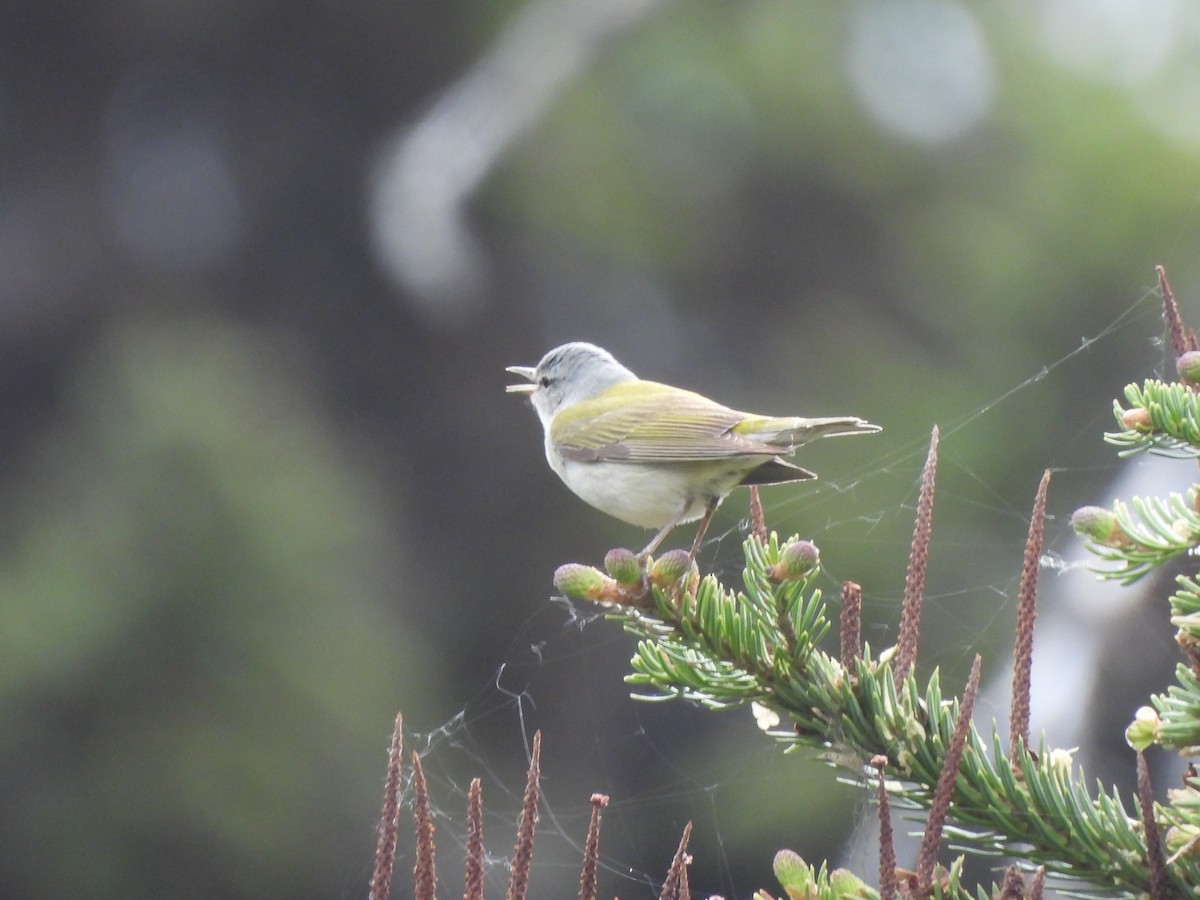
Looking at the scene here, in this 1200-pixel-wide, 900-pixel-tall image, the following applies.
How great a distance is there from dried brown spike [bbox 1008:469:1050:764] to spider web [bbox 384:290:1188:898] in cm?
266

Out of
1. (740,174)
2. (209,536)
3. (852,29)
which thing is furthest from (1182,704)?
(852,29)

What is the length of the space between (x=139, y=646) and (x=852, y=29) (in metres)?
3.82

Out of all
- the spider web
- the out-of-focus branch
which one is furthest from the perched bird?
the out-of-focus branch

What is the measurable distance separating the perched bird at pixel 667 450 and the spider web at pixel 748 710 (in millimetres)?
1503

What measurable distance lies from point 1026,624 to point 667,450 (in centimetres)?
112

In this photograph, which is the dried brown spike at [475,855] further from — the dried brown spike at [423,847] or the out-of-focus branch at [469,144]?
the out-of-focus branch at [469,144]

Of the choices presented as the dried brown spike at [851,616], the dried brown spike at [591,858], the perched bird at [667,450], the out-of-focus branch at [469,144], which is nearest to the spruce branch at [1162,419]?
the dried brown spike at [851,616]

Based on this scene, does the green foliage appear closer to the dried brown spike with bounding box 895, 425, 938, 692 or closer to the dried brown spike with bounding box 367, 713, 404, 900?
the dried brown spike with bounding box 895, 425, 938, 692

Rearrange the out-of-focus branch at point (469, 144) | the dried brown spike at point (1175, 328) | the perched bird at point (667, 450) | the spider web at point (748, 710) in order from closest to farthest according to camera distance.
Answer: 1. the dried brown spike at point (1175, 328)
2. the perched bird at point (667, 450)
3. the spider web at point (748, 710)
4. the out-of-focus branch at point (469, 144)

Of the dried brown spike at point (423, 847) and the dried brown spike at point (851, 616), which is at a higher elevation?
the dried brown spike at point (851, 616)

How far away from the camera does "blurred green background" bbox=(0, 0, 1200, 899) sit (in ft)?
14.4

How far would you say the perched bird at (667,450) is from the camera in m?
1.84

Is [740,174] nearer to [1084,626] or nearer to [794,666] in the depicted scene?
[1084,626]

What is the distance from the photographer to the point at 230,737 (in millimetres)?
4465
